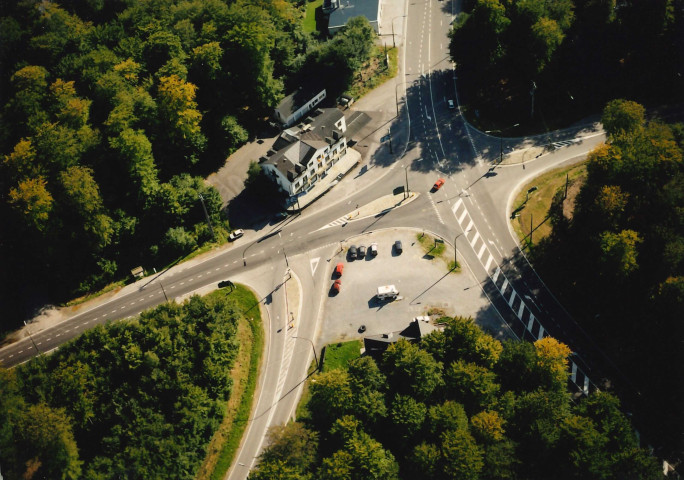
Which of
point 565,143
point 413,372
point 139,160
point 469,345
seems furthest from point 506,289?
point 139,160

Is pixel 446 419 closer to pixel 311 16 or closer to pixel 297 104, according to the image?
pixel 297 104

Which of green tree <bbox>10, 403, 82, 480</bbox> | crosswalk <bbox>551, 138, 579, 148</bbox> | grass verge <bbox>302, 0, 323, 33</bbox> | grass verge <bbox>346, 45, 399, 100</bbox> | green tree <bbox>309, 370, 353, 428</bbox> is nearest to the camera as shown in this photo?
green tree <bbox>309, 370, 353, 428</bbox>

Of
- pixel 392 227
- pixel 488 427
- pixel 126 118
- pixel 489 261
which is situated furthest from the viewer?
pixel 126 118

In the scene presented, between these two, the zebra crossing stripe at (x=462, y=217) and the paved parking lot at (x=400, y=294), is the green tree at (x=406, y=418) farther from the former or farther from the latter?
the zebra crossing stripe at (x=462, y=217)

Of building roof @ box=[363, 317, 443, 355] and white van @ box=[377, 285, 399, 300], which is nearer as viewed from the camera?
building roof @ box=[363, 317, 443, 355]

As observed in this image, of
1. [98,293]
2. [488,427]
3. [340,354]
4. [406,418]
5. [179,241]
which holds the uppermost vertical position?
[179,241]

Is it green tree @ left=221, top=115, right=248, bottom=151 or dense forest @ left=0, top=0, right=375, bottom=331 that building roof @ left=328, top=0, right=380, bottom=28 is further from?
green tree @ left=221, top=115, right=248, bottom=151

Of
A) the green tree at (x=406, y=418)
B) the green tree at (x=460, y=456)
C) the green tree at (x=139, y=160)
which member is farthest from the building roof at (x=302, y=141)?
the green tree at (x=460, y=456)

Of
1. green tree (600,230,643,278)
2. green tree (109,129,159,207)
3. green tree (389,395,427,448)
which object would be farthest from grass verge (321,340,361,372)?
green tree (109,129,159,207)
